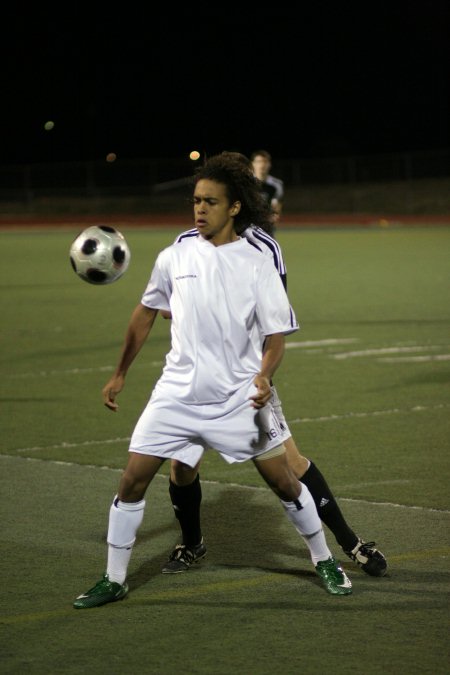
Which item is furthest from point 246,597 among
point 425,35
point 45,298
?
point 425,35

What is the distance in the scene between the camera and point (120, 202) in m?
58.6

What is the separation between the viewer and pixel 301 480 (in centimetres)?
598

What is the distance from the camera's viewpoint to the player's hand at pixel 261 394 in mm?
5320

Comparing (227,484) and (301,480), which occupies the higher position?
(301,480)

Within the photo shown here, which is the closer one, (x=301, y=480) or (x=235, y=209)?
(x=235, y=209)

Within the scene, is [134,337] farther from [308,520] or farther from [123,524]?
[308,520]

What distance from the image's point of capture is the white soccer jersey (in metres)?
5.42

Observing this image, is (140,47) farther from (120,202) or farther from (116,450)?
(116,450)

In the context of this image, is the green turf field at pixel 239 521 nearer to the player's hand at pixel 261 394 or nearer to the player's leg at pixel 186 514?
the player's leg at pixel 186 514

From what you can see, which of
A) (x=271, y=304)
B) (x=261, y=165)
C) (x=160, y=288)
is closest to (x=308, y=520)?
(x=271, y=304)

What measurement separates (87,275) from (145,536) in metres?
1.65

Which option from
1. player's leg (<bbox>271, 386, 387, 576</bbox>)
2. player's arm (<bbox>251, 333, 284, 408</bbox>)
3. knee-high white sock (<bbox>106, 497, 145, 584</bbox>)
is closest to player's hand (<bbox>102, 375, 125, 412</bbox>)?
knee-high white sock (<bbox>106, 497, 145, 584</bbox>)

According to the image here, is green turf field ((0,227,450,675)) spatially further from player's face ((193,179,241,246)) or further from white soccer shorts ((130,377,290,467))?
player's face ((193,179,241,246))

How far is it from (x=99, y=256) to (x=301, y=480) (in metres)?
2.20
